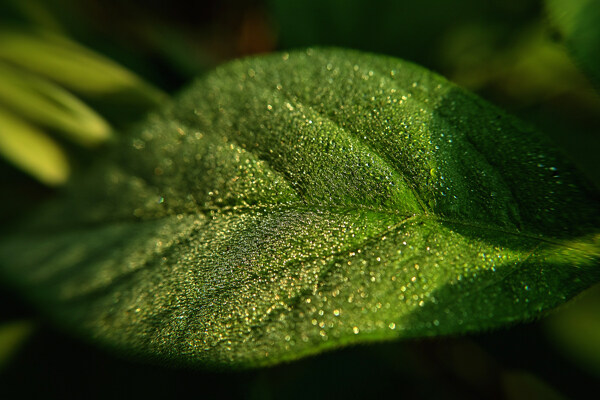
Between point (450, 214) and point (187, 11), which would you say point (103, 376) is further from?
point (187, 11)

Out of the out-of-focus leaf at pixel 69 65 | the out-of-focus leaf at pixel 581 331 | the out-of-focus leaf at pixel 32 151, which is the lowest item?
the out-of-focus leaf at pixel 581 331

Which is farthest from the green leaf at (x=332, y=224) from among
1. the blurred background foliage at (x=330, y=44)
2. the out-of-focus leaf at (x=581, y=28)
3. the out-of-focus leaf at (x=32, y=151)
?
the out-of-focus leaf at (x=32, y=151)

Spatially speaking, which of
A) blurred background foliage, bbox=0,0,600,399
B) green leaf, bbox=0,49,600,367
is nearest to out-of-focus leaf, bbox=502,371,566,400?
blurred background foliage, bbox=0,0,600,399

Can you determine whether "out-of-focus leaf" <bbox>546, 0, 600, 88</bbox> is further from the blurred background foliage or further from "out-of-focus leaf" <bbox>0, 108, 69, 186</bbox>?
"out-of-focus leaf" <bbox>0, 108, 69, 186</bbox>

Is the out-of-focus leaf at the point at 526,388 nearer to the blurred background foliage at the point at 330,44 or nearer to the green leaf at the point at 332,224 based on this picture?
the blurred background foliage at the point at 330,44

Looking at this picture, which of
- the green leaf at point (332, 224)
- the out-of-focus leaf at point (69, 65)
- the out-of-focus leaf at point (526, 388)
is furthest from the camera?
the out-of-focus leaf at point (69, 65)

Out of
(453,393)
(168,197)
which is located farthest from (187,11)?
(453,393)
